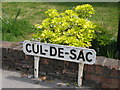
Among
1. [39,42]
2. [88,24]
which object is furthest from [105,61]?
[39,42]

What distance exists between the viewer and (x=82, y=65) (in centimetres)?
371

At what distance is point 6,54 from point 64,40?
3.41ft

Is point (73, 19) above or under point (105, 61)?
above

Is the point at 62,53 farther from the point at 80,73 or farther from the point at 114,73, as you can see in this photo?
the point at 114,73

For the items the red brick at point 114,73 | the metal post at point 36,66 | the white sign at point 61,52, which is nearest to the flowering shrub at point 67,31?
the white sign at point 61,52

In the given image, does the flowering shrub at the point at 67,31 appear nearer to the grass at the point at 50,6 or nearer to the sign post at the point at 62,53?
the sign post at the point at 62,53

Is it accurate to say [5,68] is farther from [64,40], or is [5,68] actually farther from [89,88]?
[89,88]

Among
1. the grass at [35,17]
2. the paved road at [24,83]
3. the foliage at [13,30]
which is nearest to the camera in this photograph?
the paved road at [24,83]

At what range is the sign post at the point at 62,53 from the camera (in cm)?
363

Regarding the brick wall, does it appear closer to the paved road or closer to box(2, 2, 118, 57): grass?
the paved road

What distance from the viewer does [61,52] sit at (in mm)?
3768

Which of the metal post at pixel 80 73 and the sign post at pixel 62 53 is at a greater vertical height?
the sign post at pixel 62 53

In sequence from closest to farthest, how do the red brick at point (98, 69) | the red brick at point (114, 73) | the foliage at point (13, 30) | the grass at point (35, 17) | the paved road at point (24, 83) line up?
the red brick at point (114, 73), the red brick at point (98, 69), the paved road at point (24, 83), the foliage at point (13, 30), the grass at point (35, 17)

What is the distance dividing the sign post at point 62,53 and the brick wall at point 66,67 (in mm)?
103
